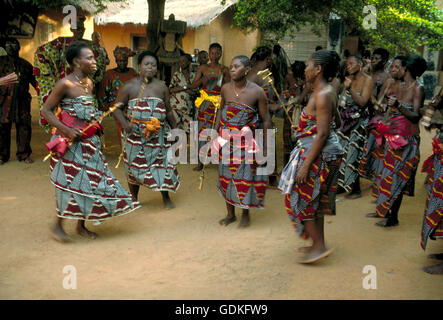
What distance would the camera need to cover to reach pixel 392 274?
373cm

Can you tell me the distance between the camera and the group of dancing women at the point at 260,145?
3707mm

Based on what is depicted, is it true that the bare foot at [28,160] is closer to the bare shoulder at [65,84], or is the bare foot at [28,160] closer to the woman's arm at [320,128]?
the bare shoulder at [65,84]

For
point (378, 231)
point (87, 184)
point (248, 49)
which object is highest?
point (248, 49)

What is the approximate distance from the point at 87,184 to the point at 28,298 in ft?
4.11

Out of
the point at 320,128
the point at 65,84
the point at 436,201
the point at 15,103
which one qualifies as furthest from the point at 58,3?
the point at 436,201

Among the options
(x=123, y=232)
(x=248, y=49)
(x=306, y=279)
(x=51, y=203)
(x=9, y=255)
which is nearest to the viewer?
(x=306, y=279)

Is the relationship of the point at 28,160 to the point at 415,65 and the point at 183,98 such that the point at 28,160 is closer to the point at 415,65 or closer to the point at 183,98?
the point at 183,98

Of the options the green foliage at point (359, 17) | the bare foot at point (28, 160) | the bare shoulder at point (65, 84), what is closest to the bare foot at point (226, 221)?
the bare shoulder at point (65, 84)

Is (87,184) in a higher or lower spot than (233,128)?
lower

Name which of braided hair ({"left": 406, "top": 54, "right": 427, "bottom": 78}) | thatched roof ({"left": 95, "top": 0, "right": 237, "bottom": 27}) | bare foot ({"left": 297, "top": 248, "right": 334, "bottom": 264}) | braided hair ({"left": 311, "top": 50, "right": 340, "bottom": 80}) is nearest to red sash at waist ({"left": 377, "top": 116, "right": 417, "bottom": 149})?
braided hair ({"left": 406, "top": 54, "right": 427, "bottom": 78})

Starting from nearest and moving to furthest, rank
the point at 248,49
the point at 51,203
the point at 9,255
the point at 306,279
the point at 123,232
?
the point at 306,279 → the point at 9,255 → the point at 123,232 → the point at 51,203 → the point at 248,49
